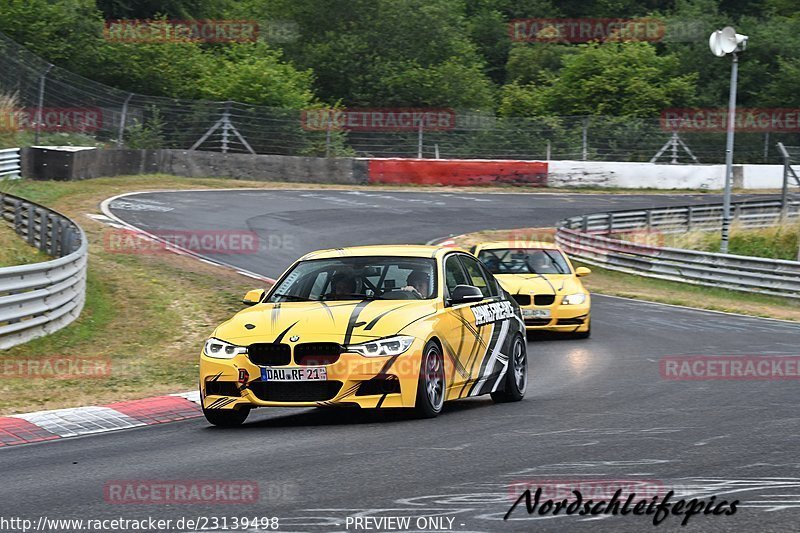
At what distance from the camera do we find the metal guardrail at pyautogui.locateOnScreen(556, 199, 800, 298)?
2945 cm

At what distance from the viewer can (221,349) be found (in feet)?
32.3

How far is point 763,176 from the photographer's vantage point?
51500mm

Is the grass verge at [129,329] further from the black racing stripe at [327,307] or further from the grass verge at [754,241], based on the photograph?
the grass verge at [754,241]

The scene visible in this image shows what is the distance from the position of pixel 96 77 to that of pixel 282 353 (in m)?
42.0

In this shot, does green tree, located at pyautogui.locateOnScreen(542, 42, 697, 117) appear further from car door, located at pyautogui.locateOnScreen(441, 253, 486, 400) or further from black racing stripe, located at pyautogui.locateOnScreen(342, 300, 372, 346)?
black racing stripe, located at pyautogui.locateOnScreen(342, 300, 372, 346)

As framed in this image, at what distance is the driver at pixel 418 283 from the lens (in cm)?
1070

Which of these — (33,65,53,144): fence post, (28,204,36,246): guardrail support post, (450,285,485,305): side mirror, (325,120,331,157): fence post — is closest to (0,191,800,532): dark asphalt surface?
(450,285,485,305): side mirror

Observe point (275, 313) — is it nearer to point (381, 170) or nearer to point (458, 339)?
point (458, 339)

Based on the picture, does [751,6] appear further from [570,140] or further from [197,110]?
[197,110]

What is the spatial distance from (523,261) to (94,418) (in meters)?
10.1

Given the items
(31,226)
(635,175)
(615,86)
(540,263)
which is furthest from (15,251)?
(615,86)

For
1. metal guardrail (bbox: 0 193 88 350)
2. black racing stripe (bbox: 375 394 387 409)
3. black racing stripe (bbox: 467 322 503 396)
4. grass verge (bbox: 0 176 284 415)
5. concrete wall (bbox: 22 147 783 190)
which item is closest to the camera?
black racing stripe (bbox: 375 394 387 409)

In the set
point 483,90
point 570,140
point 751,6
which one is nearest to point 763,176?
point 570,140

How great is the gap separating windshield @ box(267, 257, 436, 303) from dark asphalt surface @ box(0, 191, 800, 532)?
3.32 ft
